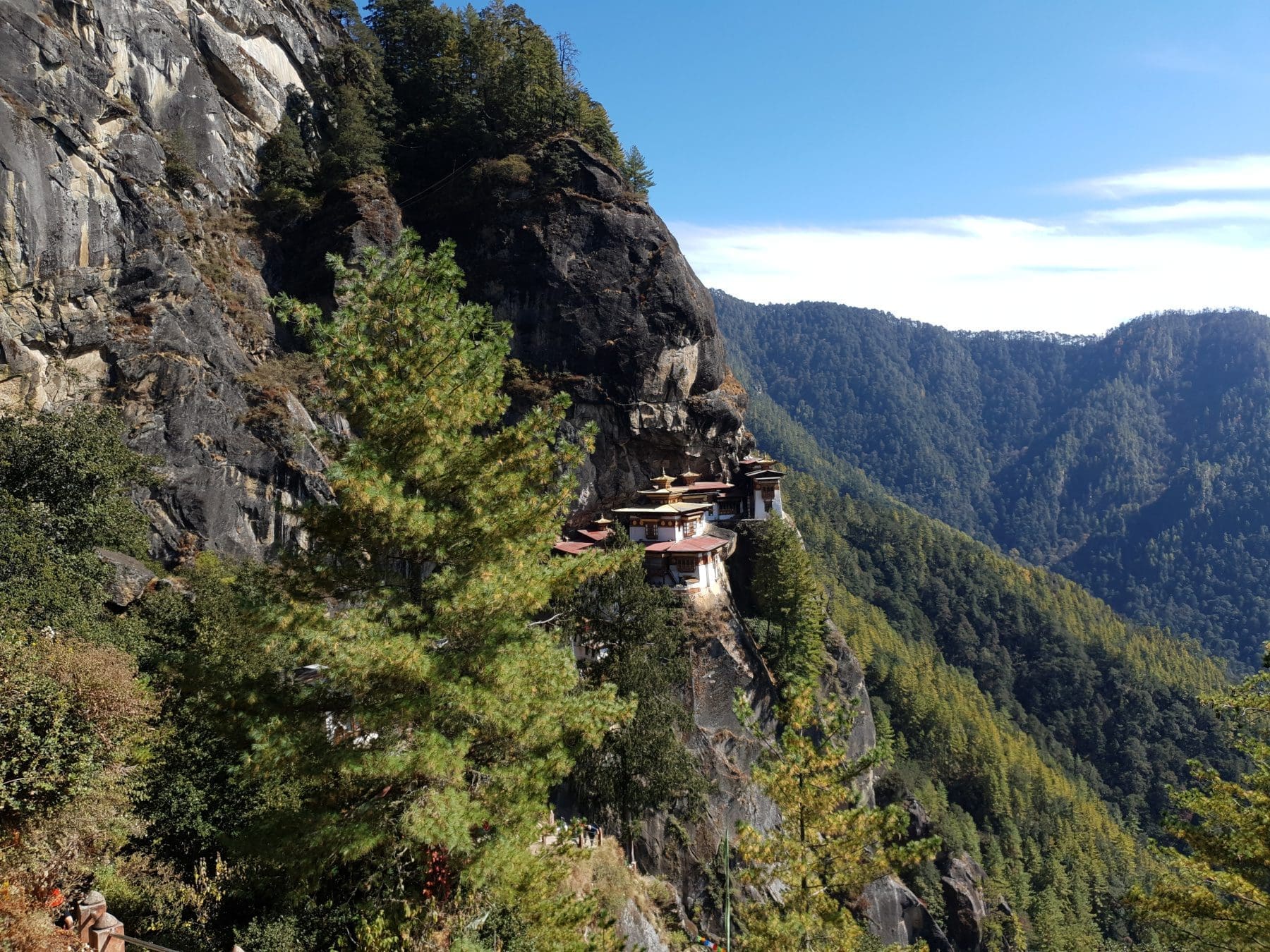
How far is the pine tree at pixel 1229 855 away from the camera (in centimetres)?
910

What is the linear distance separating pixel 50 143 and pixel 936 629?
115 m

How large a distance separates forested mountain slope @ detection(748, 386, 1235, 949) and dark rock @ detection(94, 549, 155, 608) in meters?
45.9

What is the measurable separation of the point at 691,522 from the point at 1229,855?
87.3ft

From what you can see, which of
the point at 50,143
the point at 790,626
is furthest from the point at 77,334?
the point at 790,626

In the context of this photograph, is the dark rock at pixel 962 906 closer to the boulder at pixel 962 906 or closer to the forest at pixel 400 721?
the boulder at pixel 962 906

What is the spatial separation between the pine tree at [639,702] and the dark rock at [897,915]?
53.1 ft

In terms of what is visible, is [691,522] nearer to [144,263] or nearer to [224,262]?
[224,262]

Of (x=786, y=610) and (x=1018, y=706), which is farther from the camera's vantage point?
(x=1018, y=706)

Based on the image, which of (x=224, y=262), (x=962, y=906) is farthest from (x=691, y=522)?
(x=962, y=906)

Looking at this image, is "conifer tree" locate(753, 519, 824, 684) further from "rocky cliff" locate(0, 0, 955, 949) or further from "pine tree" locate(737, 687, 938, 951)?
"pine tree" locate(737, 687, 938, 951)

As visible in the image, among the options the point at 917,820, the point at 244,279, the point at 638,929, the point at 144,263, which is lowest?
the point at 917,820

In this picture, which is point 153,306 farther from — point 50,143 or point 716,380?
point 716,380

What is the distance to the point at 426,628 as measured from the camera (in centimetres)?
851

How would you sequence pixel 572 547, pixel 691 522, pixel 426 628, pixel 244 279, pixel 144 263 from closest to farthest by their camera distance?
pixel 426 628
pixel 144 263
pixel 572 547
pixel 244 279
pixel 691 522
